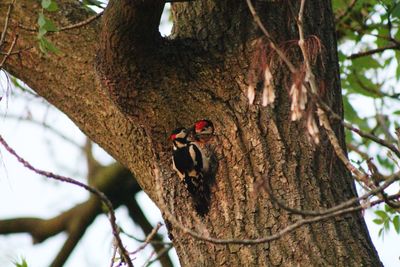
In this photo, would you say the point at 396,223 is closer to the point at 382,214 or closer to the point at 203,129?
the point at 382,214

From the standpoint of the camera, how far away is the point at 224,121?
3.39 meters

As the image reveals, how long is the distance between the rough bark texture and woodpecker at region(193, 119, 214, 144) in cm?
3

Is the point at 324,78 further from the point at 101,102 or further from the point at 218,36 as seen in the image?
the point at 101,102

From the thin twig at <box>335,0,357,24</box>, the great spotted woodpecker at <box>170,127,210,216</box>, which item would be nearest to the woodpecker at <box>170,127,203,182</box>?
the great spotted woodpecker at <box>170,127,210,216</box>

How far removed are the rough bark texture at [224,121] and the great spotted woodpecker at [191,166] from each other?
0.04m

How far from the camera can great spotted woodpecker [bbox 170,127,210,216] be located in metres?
3.32

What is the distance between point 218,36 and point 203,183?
2.18 ft

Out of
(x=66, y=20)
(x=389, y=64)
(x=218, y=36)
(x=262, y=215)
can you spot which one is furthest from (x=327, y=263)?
(x=389, y=64)

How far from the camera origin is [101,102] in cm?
373

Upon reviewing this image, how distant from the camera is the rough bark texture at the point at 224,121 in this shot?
10.4ft

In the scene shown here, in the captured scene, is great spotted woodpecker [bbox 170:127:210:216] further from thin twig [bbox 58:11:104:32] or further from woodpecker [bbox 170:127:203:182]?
thin twig [bbox 58:11:104:32]

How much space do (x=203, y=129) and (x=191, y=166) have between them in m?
0.18

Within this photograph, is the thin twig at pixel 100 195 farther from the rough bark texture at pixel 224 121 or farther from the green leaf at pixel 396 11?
the green leaf at pixel 396 11

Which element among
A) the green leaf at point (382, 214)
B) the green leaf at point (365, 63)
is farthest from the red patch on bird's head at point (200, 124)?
the green leaf at point (365, 63)
